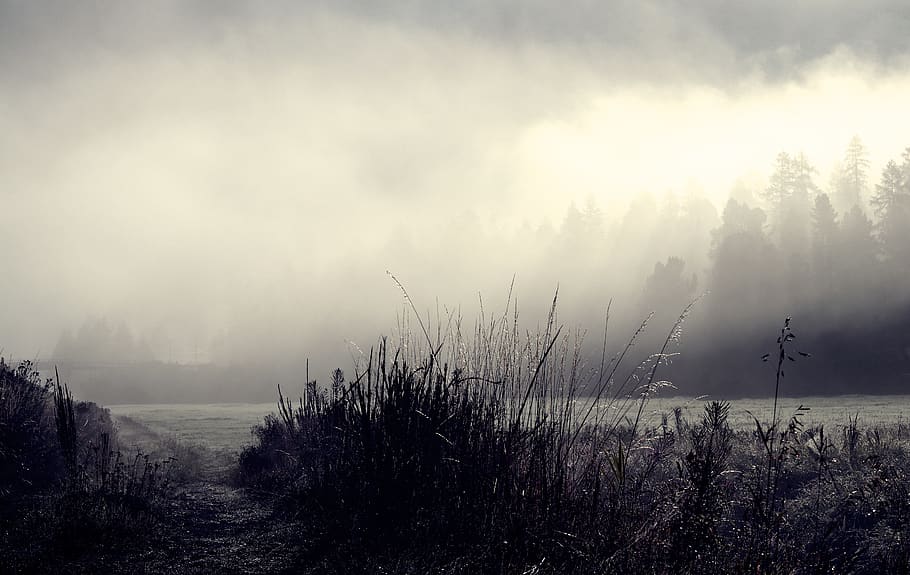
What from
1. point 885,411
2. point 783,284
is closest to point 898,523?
point 885,411

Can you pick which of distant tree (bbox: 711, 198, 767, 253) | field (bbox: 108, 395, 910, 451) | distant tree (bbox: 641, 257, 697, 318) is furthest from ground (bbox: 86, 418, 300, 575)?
distant tree (bbox: 711, 198, 767, 253)

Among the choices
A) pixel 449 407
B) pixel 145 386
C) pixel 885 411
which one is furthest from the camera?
pixel 145 386

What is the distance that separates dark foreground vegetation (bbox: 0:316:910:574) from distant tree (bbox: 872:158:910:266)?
49872 millimetres

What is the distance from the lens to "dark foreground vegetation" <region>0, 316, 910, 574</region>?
4.77 meters

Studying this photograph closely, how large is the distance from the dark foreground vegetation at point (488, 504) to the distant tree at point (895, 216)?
49.9 metres

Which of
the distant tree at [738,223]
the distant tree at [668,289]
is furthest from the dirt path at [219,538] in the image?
the distant tree at [738,223]

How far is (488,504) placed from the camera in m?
5.34

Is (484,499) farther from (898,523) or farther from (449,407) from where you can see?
(898,523)

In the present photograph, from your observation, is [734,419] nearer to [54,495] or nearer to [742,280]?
[54,495]

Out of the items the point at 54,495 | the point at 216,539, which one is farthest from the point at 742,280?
the point at 216,539

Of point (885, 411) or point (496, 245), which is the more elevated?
point (496, 245)

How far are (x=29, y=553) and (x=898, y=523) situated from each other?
8205 mm

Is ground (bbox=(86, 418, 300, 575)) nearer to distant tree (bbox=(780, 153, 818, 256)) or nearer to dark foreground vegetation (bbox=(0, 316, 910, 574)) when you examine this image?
dark foreground vegetation (bbox=(0, 316, 910, 574))

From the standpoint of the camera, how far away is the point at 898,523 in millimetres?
7039
